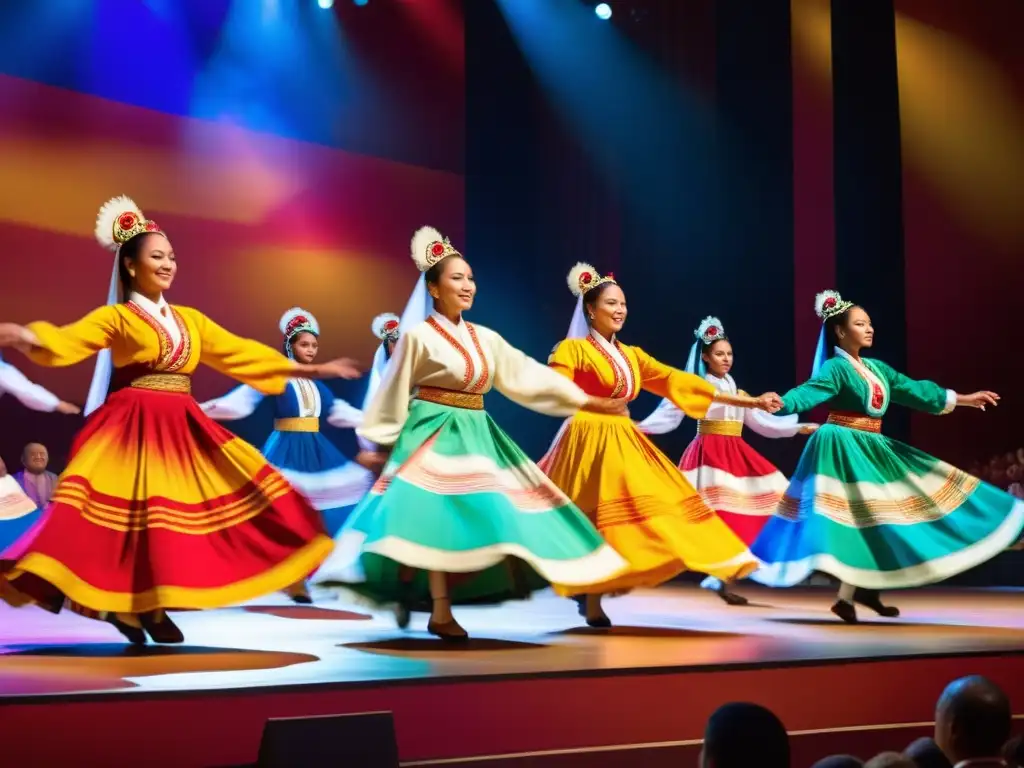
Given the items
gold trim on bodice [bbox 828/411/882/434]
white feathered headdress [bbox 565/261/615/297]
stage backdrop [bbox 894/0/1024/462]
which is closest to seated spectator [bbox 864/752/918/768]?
white feathered headdress [bbox 565/261/615/297]

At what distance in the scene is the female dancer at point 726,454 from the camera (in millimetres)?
7016

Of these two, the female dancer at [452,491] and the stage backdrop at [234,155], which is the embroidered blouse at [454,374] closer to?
the female dancer at [452,491]

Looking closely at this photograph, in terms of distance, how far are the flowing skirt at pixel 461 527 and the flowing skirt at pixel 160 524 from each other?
0.19 metres

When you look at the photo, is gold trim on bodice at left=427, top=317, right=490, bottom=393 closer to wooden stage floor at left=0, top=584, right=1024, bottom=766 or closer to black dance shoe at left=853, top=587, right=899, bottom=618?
wooden stage floor at left=0, top=584, right=1024, bottom=766

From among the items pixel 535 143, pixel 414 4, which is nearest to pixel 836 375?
pixel 535 143

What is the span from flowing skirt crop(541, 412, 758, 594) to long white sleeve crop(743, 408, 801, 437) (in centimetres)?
224

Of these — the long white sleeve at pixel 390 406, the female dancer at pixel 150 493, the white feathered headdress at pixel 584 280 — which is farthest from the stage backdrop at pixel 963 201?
the female dancer at pixel 150 493

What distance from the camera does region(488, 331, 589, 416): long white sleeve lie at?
185 inches

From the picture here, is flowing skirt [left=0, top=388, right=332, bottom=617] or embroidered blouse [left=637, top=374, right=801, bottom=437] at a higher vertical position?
embroidered blouse [left=637, top=374, right=801, bottom=437]

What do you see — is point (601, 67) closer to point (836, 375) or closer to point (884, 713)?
point (836, 375)

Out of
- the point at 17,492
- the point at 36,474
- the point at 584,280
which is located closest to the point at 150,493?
the point at 584,280

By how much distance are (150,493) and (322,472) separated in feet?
9.61

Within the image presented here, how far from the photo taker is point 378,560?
13.9 ft

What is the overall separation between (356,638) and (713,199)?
181 inches
